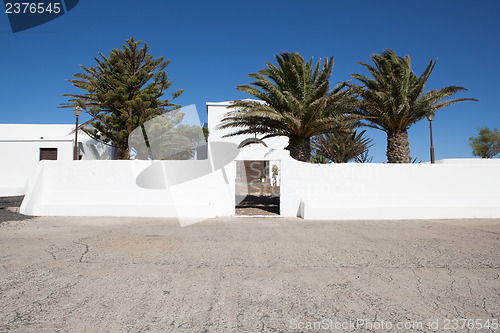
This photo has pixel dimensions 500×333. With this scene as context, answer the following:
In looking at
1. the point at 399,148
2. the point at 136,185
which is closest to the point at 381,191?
the point at 399,148

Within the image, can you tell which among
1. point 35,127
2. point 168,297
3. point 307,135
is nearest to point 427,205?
point 307,135

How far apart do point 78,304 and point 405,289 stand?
11.6 feet

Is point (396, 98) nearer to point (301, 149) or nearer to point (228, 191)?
point (301, 149)

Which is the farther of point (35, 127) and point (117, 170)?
point (35, 127)

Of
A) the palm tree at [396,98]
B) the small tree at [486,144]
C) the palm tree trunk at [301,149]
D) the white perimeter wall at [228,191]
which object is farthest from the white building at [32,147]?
the small tree at [486,144]

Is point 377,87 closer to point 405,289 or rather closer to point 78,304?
point 405,289

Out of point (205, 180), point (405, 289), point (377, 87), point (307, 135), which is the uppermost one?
point (377, 87)

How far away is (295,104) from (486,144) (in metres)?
31.9

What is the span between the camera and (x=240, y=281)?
354cm

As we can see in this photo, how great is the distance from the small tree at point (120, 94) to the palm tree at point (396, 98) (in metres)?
13.2

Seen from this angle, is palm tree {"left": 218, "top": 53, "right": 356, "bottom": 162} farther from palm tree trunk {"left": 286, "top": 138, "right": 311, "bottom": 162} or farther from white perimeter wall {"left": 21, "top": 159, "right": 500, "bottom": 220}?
white perimeter wall {"left": 21, "top": 159, "right": 500, "bottom": 220}

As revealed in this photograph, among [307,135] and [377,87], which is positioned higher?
[377,87]

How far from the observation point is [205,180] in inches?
365

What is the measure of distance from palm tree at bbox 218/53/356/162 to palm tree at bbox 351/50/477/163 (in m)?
1.06
